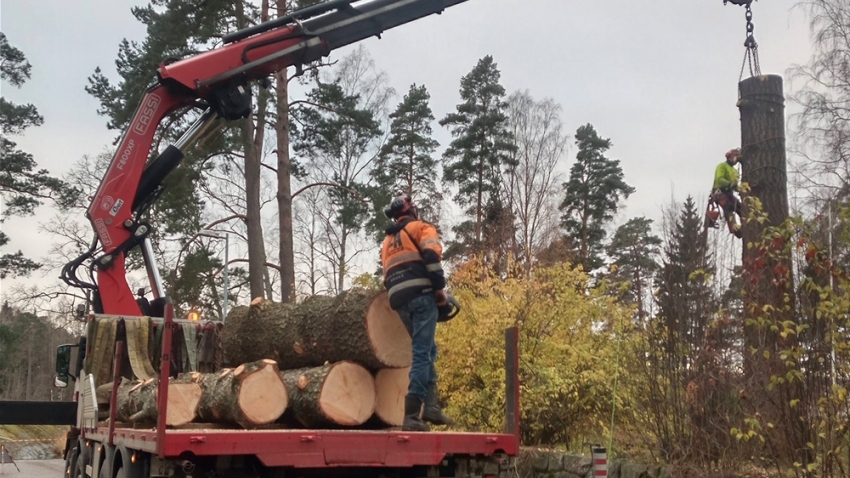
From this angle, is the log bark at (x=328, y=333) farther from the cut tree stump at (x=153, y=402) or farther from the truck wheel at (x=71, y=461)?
the truck wheel at (x=71, y=461)

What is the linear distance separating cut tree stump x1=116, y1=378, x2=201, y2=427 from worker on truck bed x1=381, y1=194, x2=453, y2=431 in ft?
5.94

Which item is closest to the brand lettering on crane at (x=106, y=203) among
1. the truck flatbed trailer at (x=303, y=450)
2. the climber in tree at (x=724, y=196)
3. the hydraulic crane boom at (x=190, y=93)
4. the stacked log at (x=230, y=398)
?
the hydraulic crane boom at (x=190, y=93)

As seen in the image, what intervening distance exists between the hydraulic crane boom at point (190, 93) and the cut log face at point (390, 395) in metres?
5.05

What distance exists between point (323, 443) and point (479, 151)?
102 ft

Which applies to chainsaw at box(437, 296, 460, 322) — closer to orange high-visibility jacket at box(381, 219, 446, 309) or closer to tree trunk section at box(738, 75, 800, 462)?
orange high-visibility jacket at box(381, 219, 446, 309)

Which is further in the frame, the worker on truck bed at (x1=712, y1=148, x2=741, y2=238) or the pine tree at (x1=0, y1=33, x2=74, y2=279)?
the pine tree at (x1=0, y1=33, x2=74, y2=279)

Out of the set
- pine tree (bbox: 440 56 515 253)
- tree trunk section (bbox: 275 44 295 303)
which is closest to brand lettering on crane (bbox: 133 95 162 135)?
tree trunk section (bbox: 275 44 295 303)

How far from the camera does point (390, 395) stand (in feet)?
21.4

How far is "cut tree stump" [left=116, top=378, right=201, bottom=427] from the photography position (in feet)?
21.7

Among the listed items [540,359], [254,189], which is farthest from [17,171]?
[540,359]

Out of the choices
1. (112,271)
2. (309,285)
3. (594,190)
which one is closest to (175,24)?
(112,271)

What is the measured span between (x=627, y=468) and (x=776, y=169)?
3.36m

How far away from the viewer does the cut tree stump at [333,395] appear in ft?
20.2

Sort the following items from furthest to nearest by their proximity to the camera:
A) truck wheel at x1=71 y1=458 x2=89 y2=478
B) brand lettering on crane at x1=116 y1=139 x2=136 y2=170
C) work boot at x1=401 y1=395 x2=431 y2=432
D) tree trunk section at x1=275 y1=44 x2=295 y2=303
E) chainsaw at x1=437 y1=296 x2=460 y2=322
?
tree trunk section at x1=275 y1=44 x2=295 y2=303
brand lettering on crane at x1=116 y1=139 x2=136 y2=170
truck wheel at x1=71 y1=458 x2=89 y2=478
chainsaw at x1=437 y1=296 x2=460 y2=322
work boot at x1=401 y1=395 x2=431 y2=432
